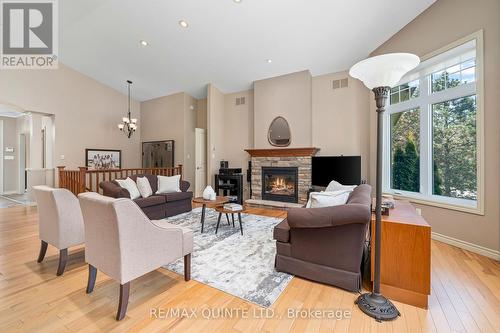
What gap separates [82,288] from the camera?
2.12 m

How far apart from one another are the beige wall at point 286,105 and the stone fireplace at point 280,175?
10.1 inches

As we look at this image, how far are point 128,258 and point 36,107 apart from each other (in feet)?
21.8

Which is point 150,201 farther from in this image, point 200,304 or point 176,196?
point 200,304

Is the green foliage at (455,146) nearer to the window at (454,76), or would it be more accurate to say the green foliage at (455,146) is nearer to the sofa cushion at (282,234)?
the window at (454,76)

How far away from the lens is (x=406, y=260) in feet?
6.10

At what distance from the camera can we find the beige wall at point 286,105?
5.41m

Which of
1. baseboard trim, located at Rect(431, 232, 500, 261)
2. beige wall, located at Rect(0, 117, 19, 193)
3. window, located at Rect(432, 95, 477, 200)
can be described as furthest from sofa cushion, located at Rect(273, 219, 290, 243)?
beige wall, located at Rect(0, 117, 19, 193)

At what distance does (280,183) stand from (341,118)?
2244mm

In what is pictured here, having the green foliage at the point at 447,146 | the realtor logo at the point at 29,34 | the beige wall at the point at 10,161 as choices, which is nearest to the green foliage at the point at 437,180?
the green foliage at the point at 447,146

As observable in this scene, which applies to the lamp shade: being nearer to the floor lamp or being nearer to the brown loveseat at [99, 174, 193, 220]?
the floor lamp

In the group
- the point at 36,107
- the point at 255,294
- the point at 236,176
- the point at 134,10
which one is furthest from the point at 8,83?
the point at 255,294

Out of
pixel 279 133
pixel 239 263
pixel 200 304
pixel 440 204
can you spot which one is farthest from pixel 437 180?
pixel 200 304

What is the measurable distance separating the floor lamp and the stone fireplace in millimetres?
3466

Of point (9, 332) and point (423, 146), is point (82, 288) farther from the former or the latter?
point (423, 146)
